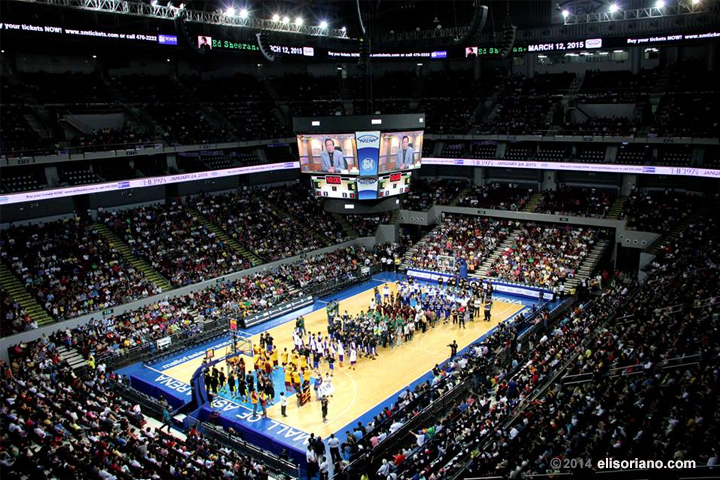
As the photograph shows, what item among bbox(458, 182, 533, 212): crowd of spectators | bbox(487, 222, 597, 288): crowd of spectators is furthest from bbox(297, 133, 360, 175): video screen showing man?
bbox(458, 182, 533, 212): crowd of spectators

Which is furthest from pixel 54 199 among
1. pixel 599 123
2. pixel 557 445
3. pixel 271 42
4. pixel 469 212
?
pixel 599 123

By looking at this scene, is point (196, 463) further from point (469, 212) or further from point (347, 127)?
point (469, 212)

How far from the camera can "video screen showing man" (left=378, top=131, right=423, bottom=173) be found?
72.3 feet

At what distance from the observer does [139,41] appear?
32938mm

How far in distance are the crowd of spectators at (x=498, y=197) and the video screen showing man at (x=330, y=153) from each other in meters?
21.0

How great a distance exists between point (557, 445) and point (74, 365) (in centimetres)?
1931

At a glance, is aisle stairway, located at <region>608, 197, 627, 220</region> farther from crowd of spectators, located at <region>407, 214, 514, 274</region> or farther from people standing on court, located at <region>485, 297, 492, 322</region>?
people standing on court, located at <region>485, 297, 492, 322</region>

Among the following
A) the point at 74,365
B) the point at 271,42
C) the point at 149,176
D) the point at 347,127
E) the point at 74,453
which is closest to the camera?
the point at 74,453

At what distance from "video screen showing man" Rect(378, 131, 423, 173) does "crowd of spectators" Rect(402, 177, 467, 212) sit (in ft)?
63.0

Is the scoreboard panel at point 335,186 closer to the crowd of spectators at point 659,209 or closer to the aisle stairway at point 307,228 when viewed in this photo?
the aisle stairway at point 307,228

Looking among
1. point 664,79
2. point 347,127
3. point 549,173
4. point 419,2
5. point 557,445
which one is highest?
point 419,2

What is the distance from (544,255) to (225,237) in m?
19.4

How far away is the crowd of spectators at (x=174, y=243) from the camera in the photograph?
3219 cm

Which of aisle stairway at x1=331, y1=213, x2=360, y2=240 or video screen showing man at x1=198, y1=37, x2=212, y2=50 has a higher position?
video screen showing man at x1=198, y1=37, x2=212, y2=50
